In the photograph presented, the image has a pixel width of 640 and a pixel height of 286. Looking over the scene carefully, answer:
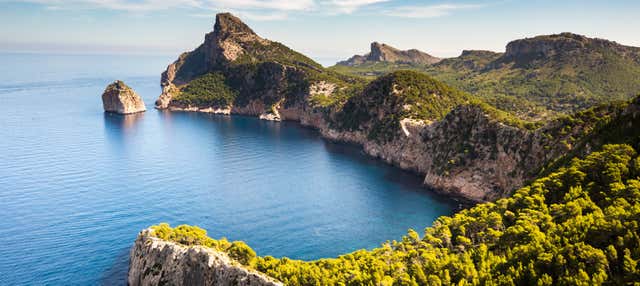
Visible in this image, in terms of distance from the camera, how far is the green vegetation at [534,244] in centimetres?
3453

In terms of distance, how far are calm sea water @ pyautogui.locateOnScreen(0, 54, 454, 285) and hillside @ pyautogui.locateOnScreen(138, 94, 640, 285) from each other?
14.6 meters

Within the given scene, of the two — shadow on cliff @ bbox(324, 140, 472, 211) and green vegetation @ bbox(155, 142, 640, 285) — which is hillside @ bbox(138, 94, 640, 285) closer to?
green vegetation @ bbox(155, 142, 640, 285)

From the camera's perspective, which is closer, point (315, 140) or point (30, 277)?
point (30, 277)

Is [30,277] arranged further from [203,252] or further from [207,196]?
[207,196]

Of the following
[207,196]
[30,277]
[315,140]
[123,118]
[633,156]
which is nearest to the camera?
[633,156]

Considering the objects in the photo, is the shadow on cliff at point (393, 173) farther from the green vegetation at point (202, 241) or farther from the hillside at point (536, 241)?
the green vegetation at point (202, 241)

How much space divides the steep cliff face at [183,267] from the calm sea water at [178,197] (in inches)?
204

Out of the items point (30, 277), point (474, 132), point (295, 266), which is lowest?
point (30, 277)

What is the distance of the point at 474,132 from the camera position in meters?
94.2

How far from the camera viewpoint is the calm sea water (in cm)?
6356

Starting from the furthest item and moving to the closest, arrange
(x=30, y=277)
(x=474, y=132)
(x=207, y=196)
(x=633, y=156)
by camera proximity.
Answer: (x=474, y=132)
(x=207, y=196)
(x=30, y=277)
(x=633, y=156)

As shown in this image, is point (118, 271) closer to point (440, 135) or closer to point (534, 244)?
point (534, 244)

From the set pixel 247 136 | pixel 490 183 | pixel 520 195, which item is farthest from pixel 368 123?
pixel 520 195

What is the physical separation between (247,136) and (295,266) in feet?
358
